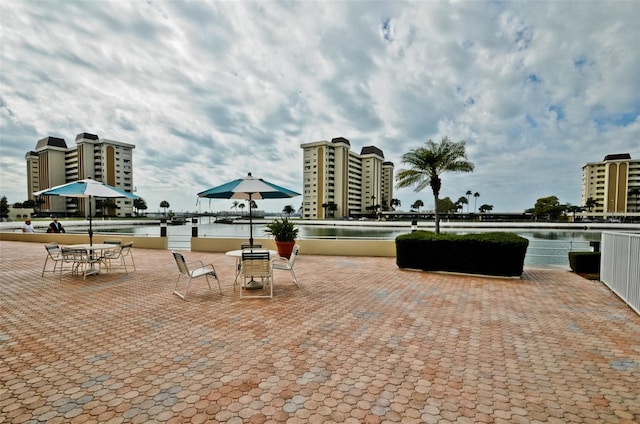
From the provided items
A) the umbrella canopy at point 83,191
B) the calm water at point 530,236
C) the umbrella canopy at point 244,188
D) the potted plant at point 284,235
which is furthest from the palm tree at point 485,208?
the umbrella canopy at point 83,191

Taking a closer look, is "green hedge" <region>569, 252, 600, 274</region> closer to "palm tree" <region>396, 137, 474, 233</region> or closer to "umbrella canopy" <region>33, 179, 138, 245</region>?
"palm tree" <region>396, 137, 474, 233</region>

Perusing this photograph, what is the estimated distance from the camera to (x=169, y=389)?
2613mm

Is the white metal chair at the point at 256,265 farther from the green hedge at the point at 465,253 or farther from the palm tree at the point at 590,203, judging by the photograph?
the palm tree at the point at 590,203

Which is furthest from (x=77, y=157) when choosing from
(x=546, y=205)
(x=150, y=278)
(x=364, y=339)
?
(x=546, y=205)

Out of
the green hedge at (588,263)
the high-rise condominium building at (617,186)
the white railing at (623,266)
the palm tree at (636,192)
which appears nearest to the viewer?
the white railing at (623,266)

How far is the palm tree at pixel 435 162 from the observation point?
1399 cm

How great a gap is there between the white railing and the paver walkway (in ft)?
0.87

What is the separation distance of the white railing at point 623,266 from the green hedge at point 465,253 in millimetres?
1554

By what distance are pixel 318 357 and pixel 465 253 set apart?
20.4ft

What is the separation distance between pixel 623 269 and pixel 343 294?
538 centimetres

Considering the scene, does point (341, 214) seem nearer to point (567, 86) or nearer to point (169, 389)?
point (567, 86)

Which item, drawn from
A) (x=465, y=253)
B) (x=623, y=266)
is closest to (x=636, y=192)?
(x=465, y=253)

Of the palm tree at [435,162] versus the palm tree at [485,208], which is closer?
the palm tree at [435,162]

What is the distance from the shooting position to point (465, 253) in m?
7.97
